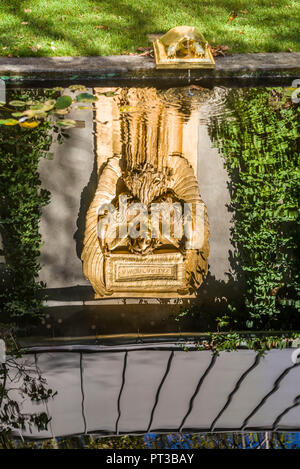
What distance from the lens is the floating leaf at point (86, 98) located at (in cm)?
462

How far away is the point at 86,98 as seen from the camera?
15.3 ft

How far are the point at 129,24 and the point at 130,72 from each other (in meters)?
1.14

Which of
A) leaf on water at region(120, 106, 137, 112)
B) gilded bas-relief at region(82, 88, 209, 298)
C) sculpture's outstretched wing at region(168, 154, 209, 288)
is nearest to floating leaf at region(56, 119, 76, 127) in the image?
gilded bas-relief at region(82, 88, 209, 298)

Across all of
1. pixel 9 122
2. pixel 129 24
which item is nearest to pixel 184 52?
pixel 129 24

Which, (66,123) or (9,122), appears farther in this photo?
(66,123)

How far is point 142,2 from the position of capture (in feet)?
19.9

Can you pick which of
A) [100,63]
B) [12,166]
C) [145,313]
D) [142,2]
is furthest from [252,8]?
[145,313]

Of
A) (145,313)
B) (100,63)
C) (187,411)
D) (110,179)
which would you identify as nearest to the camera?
(187,411)

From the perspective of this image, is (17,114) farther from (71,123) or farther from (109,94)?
(109,94)

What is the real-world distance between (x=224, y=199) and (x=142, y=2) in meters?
3.61

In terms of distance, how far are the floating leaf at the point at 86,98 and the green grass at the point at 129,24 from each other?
30.3 inches

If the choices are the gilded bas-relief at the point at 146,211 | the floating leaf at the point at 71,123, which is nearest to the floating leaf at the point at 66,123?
the floating leaf at the point at 71,123

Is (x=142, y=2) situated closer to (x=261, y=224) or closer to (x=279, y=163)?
(x=279, y=163)

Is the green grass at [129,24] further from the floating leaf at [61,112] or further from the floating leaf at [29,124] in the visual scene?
the floating leaf at [29,124]
